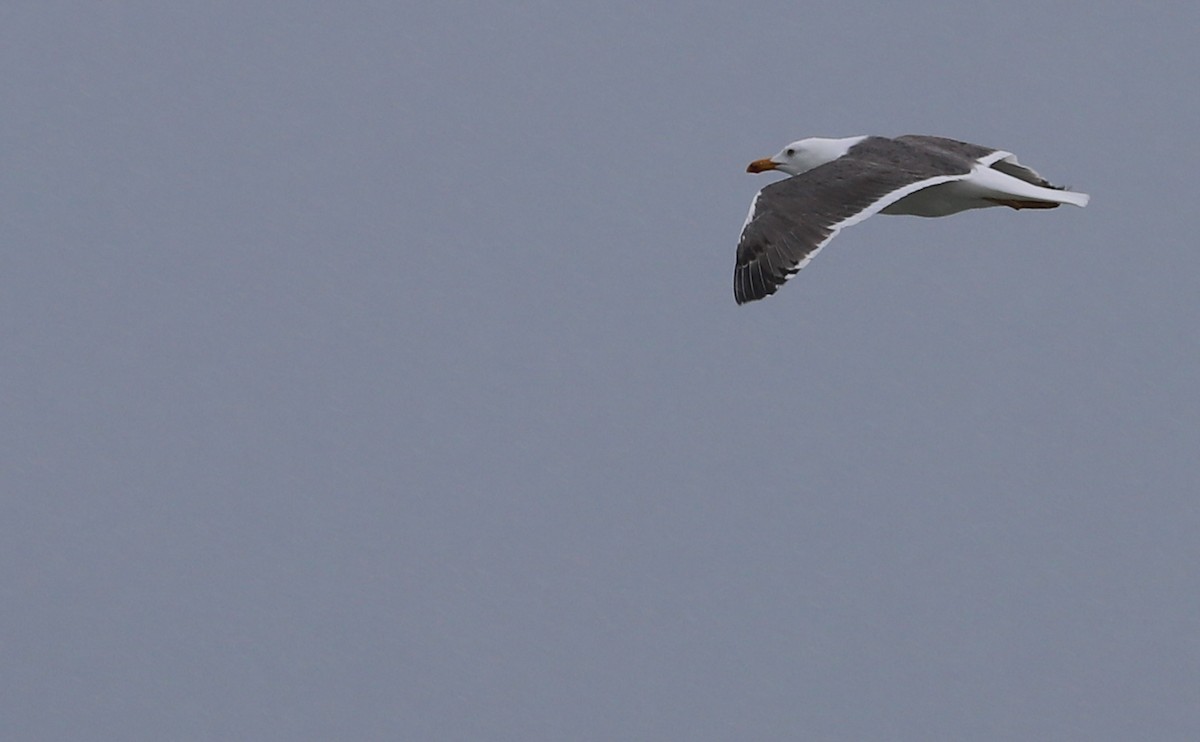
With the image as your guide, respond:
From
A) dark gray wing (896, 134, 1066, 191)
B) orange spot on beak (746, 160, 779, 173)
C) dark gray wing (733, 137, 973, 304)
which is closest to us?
dark gray wing (733, 137, 973, 304)

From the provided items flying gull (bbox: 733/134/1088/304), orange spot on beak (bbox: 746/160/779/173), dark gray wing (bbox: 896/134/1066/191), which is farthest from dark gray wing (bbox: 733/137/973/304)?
orange spot on beak (bbox: 746/160/779/173)

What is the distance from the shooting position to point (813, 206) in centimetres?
1494

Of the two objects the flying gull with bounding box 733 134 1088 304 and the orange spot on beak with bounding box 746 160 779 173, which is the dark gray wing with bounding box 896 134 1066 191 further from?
the orange spot on beak with bounding box 746 160 779 173

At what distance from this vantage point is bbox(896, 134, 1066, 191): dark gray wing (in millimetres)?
16547

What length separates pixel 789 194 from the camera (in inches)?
596

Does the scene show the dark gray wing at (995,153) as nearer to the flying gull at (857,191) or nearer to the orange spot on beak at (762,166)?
the flying gull at (857,191)

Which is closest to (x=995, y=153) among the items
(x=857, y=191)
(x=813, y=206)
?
(x=857, y=191)

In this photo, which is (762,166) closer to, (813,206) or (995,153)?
(995,153)

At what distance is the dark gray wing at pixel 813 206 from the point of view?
1456 cm

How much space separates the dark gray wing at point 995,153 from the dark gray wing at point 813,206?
0.54 meters

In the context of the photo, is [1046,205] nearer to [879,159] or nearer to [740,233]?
[879,159]

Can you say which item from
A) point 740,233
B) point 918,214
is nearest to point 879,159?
point 918,214

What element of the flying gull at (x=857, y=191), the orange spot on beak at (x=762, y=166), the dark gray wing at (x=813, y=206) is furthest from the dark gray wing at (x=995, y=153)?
the orange spot on beak at (x=762, y=166)

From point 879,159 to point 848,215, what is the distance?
136 centimetres
